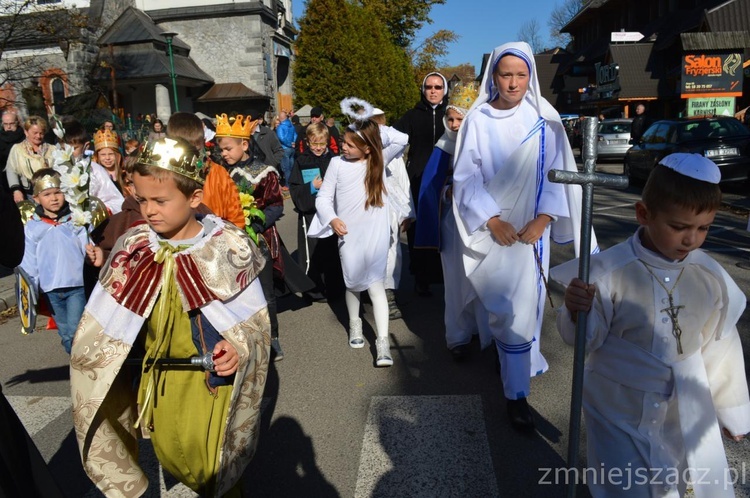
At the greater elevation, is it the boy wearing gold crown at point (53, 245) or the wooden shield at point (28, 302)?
the boy wearing gold crown at point (53, 245)

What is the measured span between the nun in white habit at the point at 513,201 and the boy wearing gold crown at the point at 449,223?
71 centimetres

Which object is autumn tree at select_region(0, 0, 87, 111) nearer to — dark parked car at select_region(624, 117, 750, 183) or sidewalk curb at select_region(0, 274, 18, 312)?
sidewalk curb at select_region(0, 274, 18, 312)

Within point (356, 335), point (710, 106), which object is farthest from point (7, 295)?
point (710, 106)

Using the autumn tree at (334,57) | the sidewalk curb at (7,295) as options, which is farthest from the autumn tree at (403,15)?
the sidewalk curb at (7,295)

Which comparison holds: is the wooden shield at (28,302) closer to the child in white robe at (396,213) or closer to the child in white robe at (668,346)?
the child in white robe at (396,213)

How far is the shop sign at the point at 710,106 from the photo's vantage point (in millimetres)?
21891

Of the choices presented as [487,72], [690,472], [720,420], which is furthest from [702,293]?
[487,72]

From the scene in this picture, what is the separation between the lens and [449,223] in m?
4.67

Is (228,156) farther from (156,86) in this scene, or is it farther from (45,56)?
(156,86)

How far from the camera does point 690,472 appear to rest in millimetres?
2277

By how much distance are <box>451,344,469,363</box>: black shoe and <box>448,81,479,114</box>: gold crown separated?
5.88 ft

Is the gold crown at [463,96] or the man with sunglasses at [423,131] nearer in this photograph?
the gold crown at [463,96]

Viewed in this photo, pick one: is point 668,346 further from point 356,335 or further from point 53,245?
point 53,245

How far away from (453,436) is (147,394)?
1.84 metres
